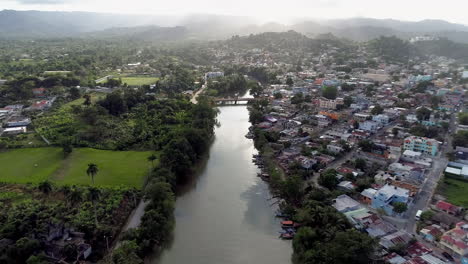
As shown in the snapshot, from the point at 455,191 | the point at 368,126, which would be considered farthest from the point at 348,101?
the point at 455,191

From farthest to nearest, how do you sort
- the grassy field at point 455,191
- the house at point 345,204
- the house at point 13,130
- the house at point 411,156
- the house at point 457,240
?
the house at point 13,130 < the house at point 411,156 < the grassy field at point 455,191 < the house at point 345,204 < the house at point 457,240

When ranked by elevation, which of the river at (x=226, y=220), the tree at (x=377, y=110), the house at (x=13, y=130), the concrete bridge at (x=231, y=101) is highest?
the tree at (x=377, y=110)

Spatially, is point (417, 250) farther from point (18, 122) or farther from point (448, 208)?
point (18, 122)

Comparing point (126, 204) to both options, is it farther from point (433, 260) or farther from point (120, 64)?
point (120, 64)

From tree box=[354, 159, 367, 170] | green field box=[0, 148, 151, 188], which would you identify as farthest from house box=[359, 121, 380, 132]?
green field box=[0, 148, 151, 188]

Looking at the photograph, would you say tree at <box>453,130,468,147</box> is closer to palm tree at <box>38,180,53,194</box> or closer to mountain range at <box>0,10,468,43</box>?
palm tree at <box>38,180,53,194</box>

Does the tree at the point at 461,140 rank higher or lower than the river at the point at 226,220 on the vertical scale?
higher

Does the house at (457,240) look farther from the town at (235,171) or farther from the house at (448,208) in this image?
the house at (448,208)

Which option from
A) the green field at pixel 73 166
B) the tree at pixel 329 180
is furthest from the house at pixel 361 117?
the green field at pixel 73 166
